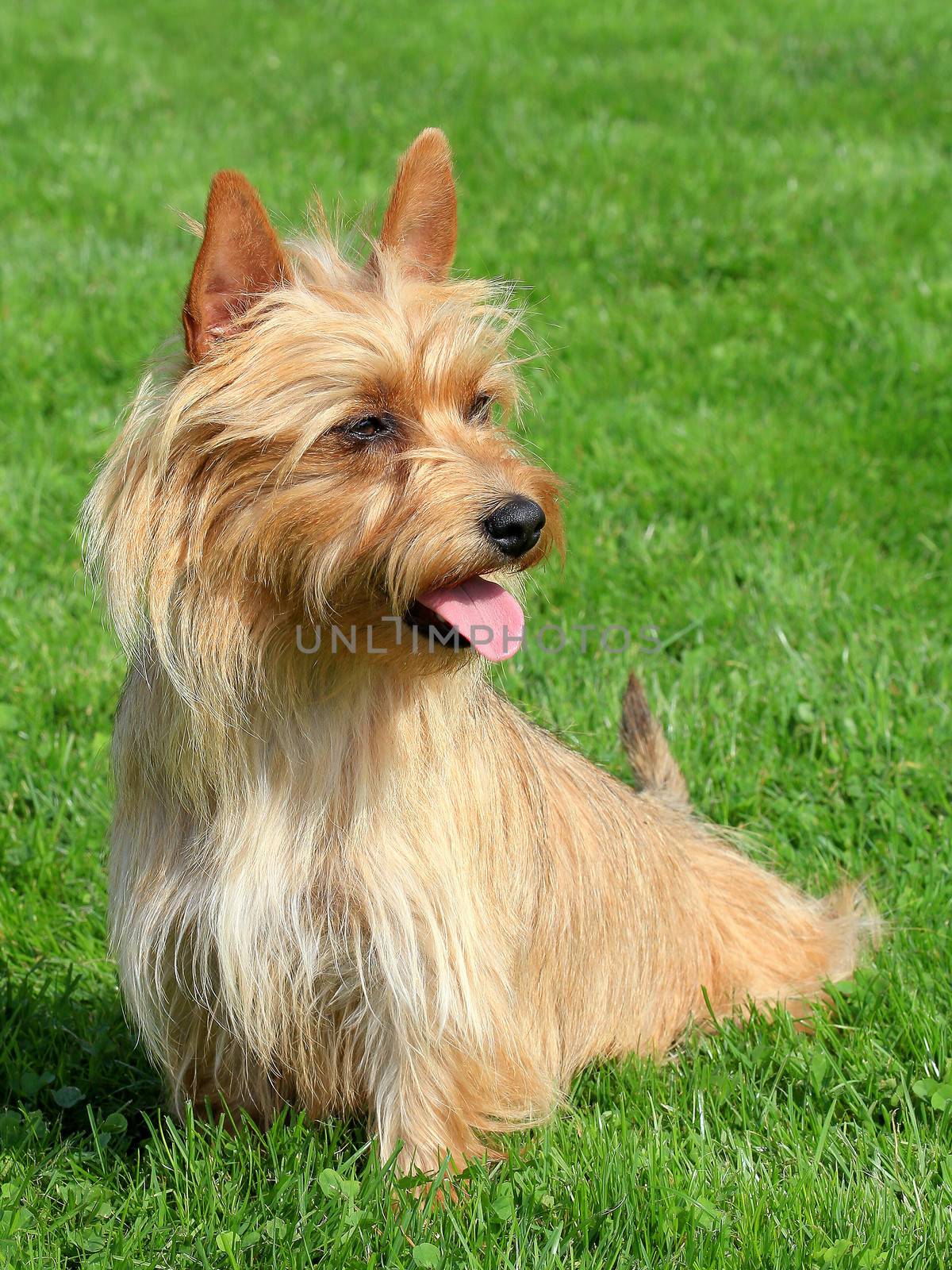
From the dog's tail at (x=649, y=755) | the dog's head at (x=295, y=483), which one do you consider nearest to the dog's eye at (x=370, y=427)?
the dog's head at (x=295, y=483)

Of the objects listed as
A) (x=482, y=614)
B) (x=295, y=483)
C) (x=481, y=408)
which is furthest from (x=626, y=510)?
(x=295, y=483)

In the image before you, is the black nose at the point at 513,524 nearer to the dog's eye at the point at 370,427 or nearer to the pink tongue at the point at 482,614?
the pink tongue at the point at 482,614

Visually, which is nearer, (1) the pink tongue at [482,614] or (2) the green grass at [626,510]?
(1) the pink tongue at [482,614]

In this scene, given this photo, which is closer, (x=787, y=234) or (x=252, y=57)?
(x=787, y=234)

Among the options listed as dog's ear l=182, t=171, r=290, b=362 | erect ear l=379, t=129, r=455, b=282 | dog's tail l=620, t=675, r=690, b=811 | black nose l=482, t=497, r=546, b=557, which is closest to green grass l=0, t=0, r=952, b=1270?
dog's tail l=620, t=675, r=690, b=811

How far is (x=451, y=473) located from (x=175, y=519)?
472mm

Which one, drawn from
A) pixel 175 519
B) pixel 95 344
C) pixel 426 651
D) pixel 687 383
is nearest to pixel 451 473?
pixel 426 651

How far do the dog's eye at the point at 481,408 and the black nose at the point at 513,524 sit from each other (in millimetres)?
321

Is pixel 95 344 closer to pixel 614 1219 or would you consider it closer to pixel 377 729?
pixel 377 729

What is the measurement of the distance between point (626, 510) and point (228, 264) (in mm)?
2898

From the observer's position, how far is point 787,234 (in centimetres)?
658

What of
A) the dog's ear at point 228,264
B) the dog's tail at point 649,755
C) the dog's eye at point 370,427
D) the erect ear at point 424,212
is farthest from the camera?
the dog's tail at point 649,755

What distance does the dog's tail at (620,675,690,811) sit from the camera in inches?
A: 128

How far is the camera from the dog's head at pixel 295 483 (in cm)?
215
